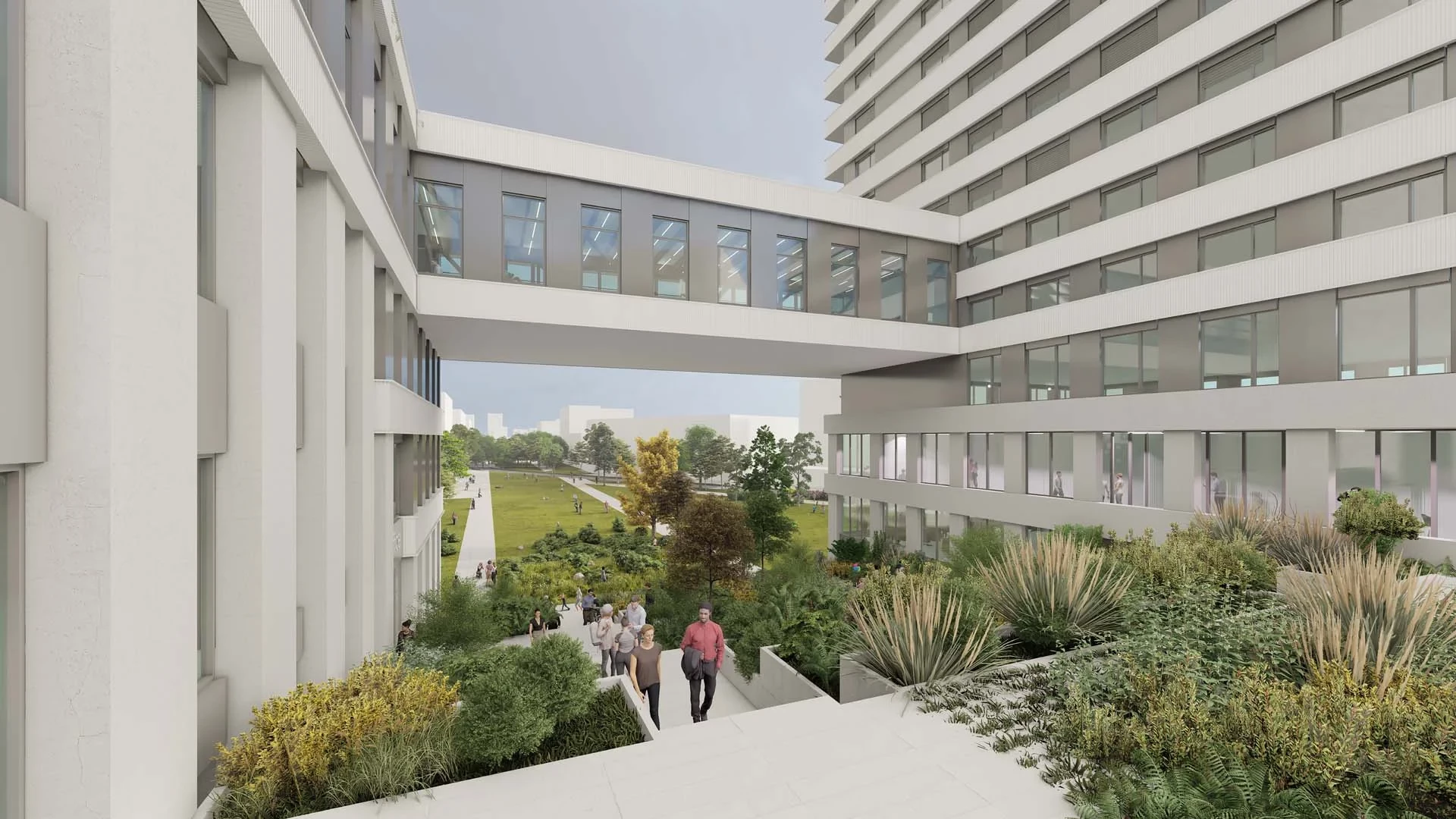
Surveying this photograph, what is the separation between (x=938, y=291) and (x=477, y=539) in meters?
36.9

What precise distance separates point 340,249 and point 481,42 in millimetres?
217200

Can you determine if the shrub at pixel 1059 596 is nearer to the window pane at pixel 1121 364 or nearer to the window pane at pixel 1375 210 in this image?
the window pane at pixel 1375 210

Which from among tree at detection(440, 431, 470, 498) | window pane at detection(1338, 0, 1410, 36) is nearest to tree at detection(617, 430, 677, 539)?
window pane at detection(1338, 0, 1410, 36)

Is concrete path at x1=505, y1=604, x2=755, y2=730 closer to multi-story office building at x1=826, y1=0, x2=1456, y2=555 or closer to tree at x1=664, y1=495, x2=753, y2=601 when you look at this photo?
tree at x1=664, y1=495, x2=753, y2=601

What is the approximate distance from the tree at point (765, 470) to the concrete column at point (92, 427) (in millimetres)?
25474

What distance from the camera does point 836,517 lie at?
31.8 m

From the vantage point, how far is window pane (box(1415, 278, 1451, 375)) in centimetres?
1222

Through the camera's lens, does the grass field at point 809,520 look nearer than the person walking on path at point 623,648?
No

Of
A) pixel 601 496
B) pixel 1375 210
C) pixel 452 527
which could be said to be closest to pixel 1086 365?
pixel 1375 210

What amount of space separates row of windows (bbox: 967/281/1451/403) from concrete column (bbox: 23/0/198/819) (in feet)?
64.8

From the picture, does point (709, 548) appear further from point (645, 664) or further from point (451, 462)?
point (451, 462)

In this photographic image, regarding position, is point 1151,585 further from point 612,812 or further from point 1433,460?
point 1433,460

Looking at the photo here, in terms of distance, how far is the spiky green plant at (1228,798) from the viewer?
397cm

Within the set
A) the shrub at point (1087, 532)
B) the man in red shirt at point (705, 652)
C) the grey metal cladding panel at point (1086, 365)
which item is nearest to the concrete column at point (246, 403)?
the man in red shirt at point (705, 652)
